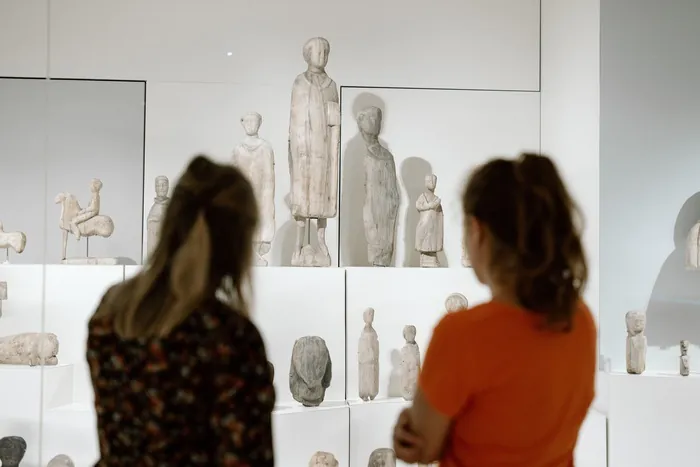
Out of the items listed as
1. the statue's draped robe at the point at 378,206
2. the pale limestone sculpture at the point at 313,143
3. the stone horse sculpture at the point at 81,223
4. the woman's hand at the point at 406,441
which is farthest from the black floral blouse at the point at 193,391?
the statue's draped robe at the point at 378,206

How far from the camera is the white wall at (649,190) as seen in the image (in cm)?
477

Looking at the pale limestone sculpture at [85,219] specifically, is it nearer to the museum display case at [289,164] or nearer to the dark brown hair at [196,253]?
the museum display case at [289,164]

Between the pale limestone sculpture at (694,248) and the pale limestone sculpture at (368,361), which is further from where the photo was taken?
the pale limestone sculpture at (368,361)

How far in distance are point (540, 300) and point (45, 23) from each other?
4470 millimetres

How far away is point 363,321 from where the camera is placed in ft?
16.2

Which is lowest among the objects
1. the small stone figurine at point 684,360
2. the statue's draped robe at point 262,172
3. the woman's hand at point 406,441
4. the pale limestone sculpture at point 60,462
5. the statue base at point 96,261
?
the pale limestone sculpture at point 60,462

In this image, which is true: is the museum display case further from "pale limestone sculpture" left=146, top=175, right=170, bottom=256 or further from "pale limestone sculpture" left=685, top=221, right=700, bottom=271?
"pale limestone sculpture" left=685, top=221, right=700, bottom=271

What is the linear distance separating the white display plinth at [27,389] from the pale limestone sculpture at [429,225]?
2.20 m

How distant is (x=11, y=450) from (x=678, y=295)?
3.65 m

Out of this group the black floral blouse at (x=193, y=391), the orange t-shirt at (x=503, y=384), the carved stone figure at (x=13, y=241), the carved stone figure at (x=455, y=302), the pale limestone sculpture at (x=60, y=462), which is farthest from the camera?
the carved stone figure at (x=455, y=302)

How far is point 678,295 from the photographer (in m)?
4.77

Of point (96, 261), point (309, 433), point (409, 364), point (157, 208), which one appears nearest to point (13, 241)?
point (96, 261)

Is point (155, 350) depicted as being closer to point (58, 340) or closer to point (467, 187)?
point (467, 187)

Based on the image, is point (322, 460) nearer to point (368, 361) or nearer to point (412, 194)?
point (368, 361)
